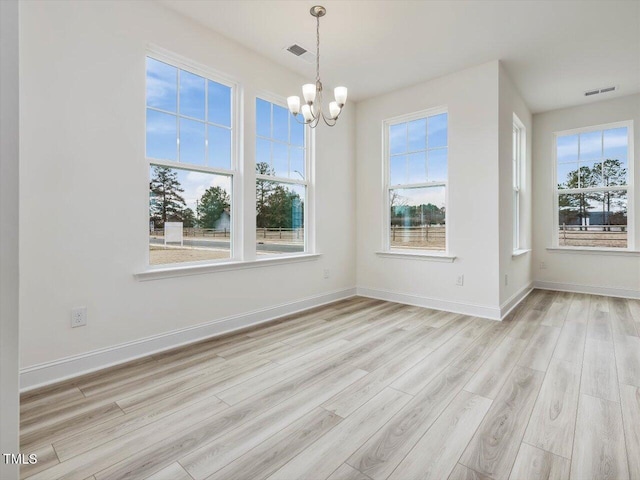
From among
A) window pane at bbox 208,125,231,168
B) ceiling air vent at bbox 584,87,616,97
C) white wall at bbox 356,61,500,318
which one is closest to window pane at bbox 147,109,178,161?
window pane at bbox 208,125,231,168

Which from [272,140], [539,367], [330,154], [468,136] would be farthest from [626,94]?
[272,140]

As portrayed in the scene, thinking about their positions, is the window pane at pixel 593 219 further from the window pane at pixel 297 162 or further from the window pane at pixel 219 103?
the window pane at pixel 219 103

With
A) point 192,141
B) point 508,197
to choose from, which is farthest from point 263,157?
point 508,197

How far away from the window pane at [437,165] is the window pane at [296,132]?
5.66 feet

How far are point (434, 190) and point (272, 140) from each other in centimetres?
221

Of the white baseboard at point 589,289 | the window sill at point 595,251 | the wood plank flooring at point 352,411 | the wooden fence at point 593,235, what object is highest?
the wooden fence at point 593,235

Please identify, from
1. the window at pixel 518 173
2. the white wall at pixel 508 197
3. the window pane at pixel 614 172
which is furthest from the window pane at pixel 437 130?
the window pane at pixel 614 172

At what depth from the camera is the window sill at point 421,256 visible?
4.09m

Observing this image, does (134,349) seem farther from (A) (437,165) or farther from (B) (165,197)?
(A) (437,165)

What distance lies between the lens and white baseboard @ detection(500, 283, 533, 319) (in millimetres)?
3802

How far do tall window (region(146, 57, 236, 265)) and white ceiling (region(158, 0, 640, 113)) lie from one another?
1.97 feet

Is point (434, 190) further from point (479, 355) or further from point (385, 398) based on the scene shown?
point (385, 398)

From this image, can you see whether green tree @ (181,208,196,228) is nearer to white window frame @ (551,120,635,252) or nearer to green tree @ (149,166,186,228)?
green tree @ (149,166,186,228)

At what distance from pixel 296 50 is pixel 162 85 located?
4.75ft
